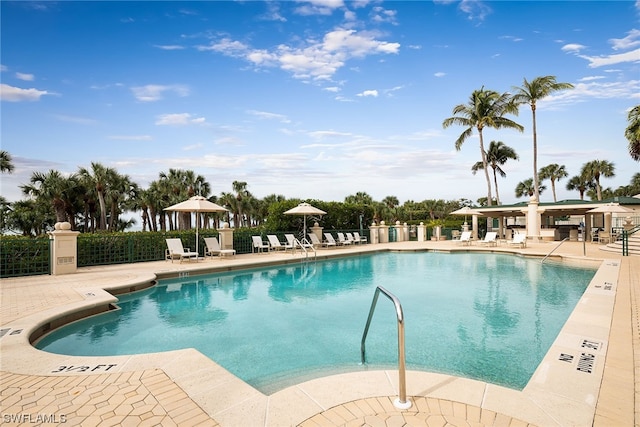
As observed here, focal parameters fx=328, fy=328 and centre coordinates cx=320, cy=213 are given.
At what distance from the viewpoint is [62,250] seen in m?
9.86

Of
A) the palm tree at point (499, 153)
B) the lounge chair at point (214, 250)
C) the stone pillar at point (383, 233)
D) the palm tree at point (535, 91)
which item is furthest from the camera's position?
the palm tree at point (499, 153)

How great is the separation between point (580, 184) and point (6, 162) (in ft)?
209

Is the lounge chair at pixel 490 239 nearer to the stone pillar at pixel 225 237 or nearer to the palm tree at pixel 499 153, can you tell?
the stone pillar at pixel 225 237

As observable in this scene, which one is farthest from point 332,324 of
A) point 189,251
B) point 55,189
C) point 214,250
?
point 55,189

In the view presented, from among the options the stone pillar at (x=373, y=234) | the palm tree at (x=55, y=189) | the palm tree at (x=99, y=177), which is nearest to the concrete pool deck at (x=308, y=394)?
the stone pillar at (x=373, y=234)

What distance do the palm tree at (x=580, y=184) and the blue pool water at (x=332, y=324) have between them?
45.0 meters

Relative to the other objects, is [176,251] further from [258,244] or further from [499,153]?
[499,153]

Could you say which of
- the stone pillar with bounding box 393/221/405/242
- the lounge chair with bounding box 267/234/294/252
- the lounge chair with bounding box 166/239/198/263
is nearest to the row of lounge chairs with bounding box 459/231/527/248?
the stone pillar with bounding box 393/221/405/242

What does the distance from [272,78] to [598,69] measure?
14.3 metres

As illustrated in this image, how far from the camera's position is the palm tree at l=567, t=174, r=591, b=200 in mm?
45516

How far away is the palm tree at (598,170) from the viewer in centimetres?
4253

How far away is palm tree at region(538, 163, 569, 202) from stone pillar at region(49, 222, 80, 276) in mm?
54302

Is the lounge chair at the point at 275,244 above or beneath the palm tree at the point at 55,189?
beneath

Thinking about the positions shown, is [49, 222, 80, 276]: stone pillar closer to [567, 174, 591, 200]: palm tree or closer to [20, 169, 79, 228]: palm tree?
[20, 169, 79, 228]: palm tree
